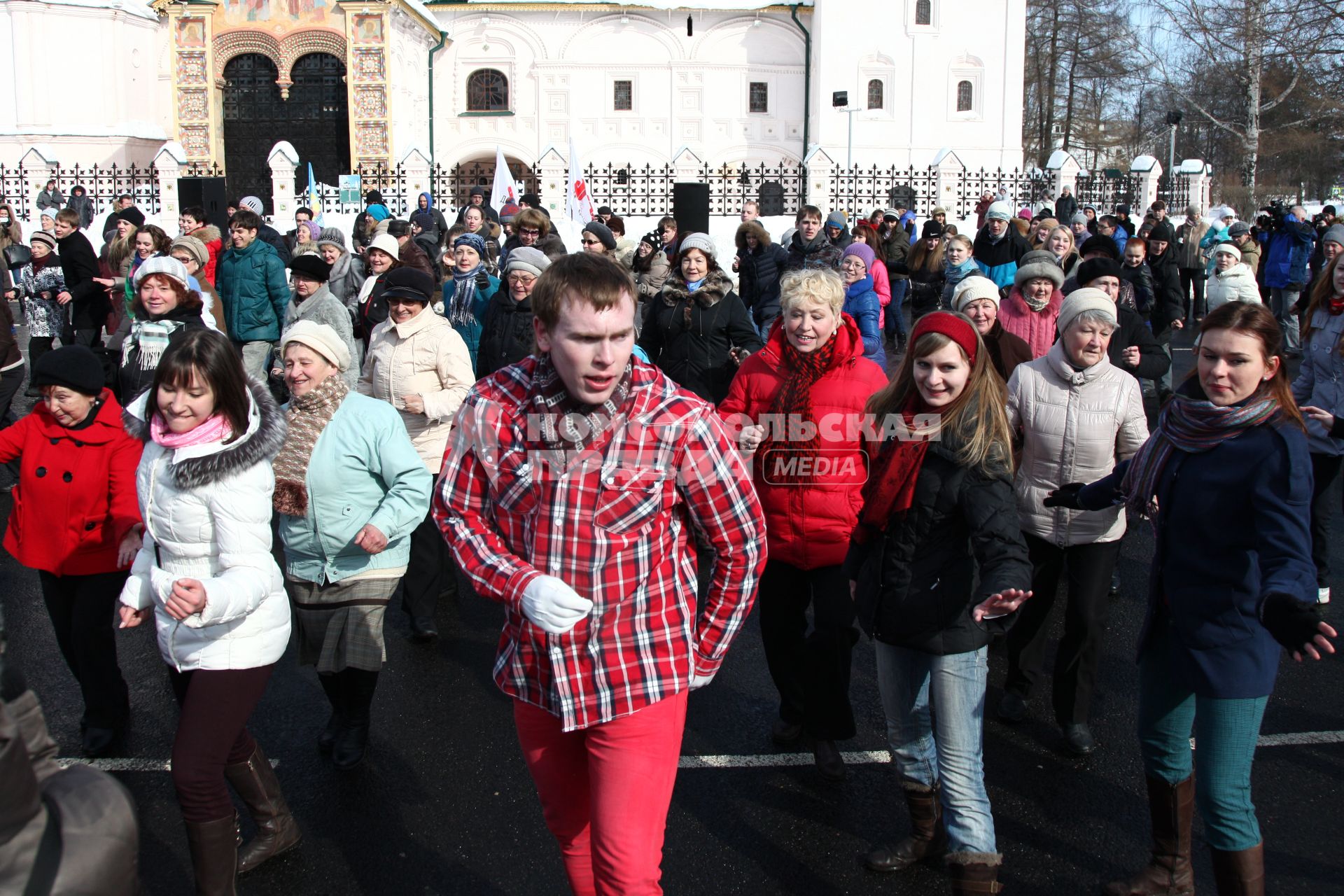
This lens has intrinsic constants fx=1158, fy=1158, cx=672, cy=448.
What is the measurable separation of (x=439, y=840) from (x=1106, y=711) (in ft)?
9.39

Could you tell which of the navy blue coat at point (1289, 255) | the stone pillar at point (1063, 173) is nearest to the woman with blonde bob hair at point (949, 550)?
the navy blue coat at point (1289, 255)

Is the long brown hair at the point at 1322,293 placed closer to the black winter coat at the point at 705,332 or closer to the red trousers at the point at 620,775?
the black winter coat at the point at 705,332

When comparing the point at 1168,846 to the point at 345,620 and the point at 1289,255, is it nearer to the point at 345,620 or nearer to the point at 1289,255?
the point at 345,620

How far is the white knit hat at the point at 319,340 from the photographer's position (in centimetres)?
417

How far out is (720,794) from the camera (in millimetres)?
4305

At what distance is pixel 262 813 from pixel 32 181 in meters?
26.9

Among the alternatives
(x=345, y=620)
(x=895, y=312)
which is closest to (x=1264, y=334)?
(x=345, y=620)

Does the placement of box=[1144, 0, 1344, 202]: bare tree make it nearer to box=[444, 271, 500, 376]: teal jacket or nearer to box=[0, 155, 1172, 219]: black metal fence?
box=[0, 155, 1172, 219]: black metal fence

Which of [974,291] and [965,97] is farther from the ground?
[965,97]

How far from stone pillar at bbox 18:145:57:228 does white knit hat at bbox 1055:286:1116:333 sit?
26623 mm

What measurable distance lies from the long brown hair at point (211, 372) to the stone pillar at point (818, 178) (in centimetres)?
2505

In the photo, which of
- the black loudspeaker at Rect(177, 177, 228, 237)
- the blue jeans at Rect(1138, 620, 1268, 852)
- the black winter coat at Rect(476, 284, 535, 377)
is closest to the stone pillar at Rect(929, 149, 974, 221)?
the black loudspeaker at Rect(177, 177, 228, 237)

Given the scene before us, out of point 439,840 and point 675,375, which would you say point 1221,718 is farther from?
point 675,375

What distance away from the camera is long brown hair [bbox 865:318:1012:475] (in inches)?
134
